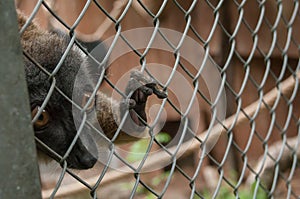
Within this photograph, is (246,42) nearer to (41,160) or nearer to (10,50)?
(41,160)

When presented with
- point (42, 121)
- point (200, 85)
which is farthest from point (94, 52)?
point (200, 85)

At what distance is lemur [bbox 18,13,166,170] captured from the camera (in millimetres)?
1895

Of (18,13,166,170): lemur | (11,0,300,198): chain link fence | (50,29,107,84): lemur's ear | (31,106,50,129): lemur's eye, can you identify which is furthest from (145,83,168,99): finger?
(11,0,300,198): chain link fence

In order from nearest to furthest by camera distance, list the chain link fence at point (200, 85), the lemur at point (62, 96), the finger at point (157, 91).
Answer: the finger at point (157, 91) < the lemur at point (62, 96) < the chain link fence at point (200, 85)

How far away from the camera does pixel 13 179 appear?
1001 mm

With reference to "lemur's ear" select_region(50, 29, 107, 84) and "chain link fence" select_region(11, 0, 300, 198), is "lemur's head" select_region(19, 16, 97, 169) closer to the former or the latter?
"lemur's ear" select_region(50, 29, 107, 84)

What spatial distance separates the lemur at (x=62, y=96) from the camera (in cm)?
189

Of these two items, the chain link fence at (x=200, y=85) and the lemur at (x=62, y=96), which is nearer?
the lemur at (x=62, y=96)

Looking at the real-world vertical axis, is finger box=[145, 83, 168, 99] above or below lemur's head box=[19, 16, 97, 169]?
above

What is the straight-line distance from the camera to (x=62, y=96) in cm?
198

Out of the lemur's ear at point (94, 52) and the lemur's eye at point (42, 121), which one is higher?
the lemur's ear at point (94, 52)

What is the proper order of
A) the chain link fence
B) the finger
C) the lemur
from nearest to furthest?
the finger, the lemur, the chain link fence

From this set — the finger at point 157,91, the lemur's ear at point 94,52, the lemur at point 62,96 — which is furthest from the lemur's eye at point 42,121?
the finger at point 157,91

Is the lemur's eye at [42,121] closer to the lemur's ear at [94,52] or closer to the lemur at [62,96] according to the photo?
the lemur at [62,96]
